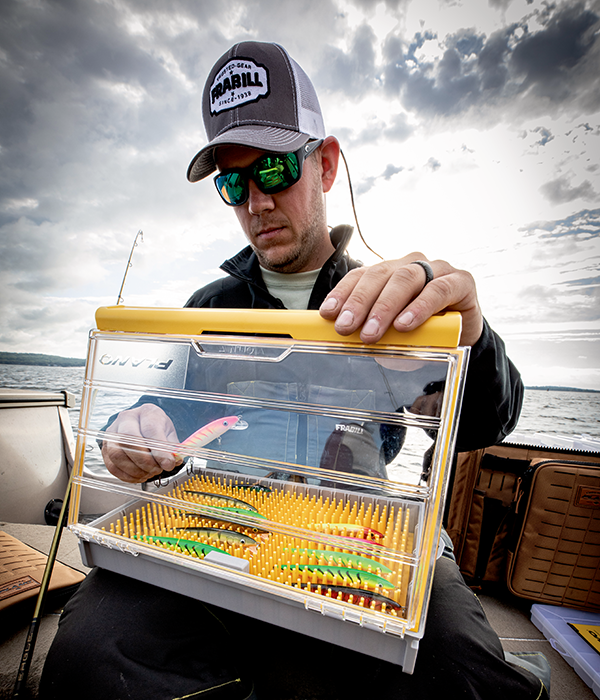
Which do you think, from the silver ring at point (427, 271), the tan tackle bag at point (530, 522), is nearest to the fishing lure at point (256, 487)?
the silver ring at point (427, 271)

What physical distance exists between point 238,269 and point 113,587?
114cm

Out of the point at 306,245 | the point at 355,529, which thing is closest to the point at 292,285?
the point at 306,245

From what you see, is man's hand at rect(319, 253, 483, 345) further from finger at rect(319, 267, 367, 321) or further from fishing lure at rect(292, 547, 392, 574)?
fishing lure at rect(292, 547, 392, 574)

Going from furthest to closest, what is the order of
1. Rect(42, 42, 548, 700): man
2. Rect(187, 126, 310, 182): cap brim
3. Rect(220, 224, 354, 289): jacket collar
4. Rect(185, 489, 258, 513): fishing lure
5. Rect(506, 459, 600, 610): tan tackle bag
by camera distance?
Rect(506, 459, 600, 610): tan tackle bag, Rect(220, 224, 354, 289): jacket collar, Rect(187, 126, 310, 182): cap brim, Rect(185, 489, 258, 513): fishing lure, Rect(42, 42, 548, 700): man

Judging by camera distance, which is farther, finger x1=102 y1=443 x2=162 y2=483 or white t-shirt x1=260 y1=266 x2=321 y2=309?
white t-shirt x1=260 y1=266 x2=321 y2=309

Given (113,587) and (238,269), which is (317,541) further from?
(238,269)

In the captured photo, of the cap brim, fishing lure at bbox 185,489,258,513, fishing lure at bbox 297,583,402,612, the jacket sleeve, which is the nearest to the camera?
fishing lure at bbox 297,583,402,612

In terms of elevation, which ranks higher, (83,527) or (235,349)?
(235,349)

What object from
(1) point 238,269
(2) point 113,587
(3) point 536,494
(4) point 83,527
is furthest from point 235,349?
(3) point 536,494

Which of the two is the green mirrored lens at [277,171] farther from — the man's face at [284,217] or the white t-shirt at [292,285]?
the white t-shirt at [292,285]

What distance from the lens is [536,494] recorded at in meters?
1.69

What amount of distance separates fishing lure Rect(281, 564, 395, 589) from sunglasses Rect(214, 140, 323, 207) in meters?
1.01

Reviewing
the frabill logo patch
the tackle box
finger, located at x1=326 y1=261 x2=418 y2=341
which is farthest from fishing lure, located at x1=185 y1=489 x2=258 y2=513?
the tackle box

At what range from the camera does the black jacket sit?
0.86 metres
